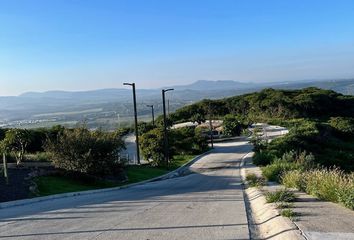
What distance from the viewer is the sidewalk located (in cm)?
741

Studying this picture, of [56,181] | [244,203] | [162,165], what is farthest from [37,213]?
[162,165]

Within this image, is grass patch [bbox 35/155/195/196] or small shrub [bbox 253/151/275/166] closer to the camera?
grass patch [bbox 35/155/195/196]

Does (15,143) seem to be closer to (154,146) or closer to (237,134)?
(154,146)

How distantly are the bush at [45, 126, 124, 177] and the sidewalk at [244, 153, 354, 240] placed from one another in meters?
13.5

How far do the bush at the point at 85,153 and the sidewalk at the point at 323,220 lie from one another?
13.5 m

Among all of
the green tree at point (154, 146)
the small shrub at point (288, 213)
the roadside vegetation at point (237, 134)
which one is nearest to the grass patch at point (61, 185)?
the roadside vegetation at point (237, 134)

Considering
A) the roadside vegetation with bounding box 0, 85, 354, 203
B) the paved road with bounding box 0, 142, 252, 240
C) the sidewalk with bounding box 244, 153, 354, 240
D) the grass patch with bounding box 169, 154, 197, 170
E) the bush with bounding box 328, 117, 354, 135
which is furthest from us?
the bush with bounding box 328, 117, 354, 135

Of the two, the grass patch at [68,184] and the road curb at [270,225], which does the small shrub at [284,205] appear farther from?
the grass patch at [68,184]

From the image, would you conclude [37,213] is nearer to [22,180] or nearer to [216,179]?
[22,180]

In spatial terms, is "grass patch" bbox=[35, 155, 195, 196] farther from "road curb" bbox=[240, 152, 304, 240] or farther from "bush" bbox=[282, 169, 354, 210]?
"road curb" bbox=[240, 152, 304, 240]

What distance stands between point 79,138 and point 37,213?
11375 mm

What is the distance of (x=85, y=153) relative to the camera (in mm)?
22609

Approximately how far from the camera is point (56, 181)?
20625 millimetres

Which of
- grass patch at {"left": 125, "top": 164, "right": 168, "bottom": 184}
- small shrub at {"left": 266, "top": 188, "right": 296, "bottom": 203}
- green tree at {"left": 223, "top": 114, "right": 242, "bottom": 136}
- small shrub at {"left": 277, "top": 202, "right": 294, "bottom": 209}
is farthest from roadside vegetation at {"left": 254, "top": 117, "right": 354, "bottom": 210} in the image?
green tree at {"left": 223, "top": 114, "right": 242, "bottom": 136}
